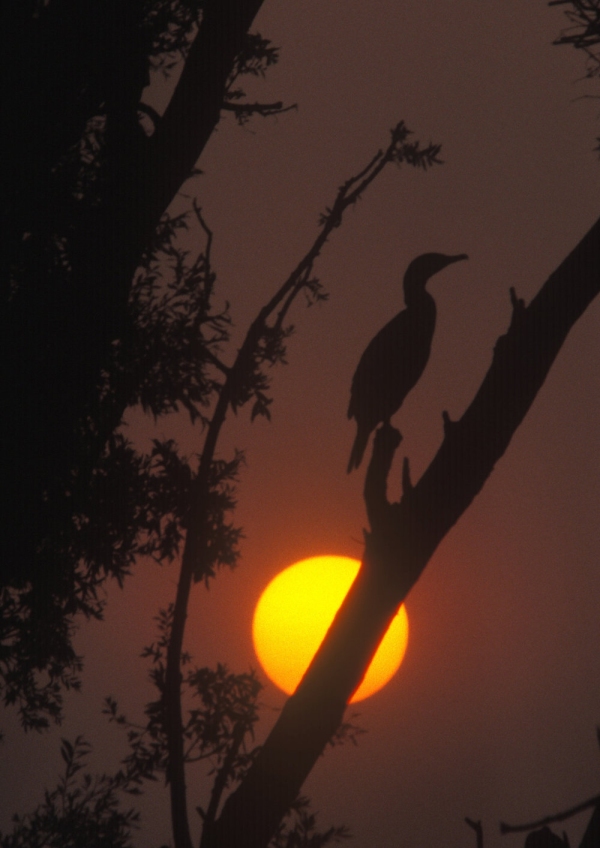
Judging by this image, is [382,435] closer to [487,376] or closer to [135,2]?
[487,376]

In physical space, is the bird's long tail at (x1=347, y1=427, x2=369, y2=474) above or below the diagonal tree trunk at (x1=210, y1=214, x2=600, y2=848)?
above

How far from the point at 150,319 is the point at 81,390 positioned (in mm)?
2590

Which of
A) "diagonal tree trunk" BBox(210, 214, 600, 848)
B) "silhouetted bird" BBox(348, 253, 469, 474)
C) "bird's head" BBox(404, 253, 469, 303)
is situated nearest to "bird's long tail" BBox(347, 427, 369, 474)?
"silhouetted bird" BBox(348, 253, 469, 474)

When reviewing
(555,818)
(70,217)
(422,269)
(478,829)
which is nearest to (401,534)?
(478,829)

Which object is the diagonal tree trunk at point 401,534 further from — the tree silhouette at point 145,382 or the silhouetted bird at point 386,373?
the silhouetted bird at point 386,373

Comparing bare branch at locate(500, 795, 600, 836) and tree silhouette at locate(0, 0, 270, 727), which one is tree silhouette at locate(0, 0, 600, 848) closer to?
tree silhouette at locate(0, 0, 270, 727)

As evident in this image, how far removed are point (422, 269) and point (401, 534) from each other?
2445 mm

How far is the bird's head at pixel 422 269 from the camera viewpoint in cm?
512

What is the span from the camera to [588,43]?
16.8ft

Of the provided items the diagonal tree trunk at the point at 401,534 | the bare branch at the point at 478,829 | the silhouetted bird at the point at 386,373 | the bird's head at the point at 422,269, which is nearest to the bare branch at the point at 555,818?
the bare branch at the point at 478,829

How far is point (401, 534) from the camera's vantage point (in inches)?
128

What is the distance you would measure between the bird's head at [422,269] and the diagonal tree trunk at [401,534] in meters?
1.62

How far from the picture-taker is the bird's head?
202 inches

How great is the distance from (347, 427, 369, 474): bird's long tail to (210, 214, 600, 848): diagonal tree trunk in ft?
3.84
